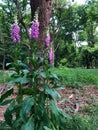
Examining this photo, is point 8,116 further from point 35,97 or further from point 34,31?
point 34,31

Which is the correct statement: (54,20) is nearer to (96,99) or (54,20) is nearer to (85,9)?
(85,9)

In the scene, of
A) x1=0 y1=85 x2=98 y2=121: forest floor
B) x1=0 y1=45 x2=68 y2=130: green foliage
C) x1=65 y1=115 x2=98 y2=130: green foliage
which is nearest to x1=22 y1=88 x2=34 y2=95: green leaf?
x1=0 y1=45 x2=68 y2=130: green foliage

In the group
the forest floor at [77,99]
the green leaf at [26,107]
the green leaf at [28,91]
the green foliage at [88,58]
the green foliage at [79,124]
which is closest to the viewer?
the green leaf at [26,107]

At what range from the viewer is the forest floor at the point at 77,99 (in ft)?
16.9

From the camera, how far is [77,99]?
599cm

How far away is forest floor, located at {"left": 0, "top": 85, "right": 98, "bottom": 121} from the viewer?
514 centimetres

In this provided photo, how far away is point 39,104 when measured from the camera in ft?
10.5

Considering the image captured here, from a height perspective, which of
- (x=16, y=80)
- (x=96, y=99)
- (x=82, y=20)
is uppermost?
(x=82, y=20)

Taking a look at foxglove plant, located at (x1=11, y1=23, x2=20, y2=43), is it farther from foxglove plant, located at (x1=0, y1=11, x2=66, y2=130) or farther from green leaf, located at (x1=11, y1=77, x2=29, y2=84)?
green leaf, located at (x1=11, y1=77, x2=29, y2=84)

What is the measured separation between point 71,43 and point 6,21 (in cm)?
384

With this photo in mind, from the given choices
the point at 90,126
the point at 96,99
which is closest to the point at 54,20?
the point at 96,99

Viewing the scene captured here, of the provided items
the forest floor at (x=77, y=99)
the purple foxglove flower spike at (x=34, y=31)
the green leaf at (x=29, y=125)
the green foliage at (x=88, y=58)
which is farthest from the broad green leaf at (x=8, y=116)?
the green foliage at (x=88, y=58)

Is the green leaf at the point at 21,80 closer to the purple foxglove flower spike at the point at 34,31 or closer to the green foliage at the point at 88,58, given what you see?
the purple foxglove flower spike at the point at 34,31

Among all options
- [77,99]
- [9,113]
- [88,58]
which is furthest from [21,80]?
[88,58]
